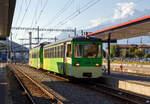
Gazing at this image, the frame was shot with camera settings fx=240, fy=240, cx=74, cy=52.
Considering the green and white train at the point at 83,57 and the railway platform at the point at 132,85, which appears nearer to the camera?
the railway platform at the point at 132,85

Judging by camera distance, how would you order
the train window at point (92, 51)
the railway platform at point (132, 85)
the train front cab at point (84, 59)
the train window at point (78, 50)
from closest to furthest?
1. the railway platform at point (132, 85)
2. the train front cab at point (84, 59)
3. the train window at point (78, 50)
4. the train window at point (92, 51)

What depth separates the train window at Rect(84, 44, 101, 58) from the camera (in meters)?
15.2

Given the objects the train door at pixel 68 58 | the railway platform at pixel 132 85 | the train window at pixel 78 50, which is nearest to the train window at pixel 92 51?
the train window at pixel 78 50

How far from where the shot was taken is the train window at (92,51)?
15211 mm

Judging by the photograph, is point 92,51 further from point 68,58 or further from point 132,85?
point 132,85

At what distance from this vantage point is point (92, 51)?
50.4 ft

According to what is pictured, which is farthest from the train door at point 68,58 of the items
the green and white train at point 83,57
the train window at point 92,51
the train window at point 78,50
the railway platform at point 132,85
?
the railway platform at point 132,85

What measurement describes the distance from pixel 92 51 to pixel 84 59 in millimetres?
797

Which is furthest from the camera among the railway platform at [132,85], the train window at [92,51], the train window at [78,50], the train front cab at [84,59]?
the train window at [92,51]

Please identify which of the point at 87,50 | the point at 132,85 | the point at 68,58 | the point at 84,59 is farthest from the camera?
the point at 68,58

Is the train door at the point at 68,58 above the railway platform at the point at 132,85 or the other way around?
above

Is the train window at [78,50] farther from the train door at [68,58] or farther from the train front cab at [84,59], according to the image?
the train door at [68,58]

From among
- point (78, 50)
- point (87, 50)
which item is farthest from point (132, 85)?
point (78, 50)

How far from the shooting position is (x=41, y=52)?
88.3ft
